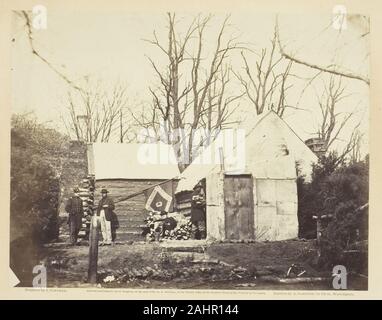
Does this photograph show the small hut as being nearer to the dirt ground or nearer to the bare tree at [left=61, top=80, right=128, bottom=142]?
the dirt ground

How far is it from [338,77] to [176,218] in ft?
4.83

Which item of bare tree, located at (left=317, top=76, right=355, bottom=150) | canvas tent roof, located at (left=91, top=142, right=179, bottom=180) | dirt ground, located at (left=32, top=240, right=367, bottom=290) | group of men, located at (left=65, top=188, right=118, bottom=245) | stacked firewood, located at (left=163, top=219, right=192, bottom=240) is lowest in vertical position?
dirt ground, located at (left=32, top=240, right=367, bottom=290)

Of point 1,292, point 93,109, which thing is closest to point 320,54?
point 93,109

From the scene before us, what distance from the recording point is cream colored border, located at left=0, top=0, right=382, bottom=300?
341 cm

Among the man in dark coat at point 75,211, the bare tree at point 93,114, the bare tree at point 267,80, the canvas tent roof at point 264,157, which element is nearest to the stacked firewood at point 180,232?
the canvas tent roof at point 264,157

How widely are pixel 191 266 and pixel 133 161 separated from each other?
824 millimetres

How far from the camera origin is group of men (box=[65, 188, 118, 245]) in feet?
11.2

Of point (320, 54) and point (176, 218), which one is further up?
point (320, 54)

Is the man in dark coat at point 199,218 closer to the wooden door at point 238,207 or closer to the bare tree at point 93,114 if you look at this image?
the wooden door at point 238,207

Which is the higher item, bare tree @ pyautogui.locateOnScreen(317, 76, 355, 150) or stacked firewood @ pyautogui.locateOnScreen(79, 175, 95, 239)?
bare tree @ pyautogui.locateOnScreen(317, 76, 355, 150)

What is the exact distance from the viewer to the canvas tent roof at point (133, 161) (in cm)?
342

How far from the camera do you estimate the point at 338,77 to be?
3430mm

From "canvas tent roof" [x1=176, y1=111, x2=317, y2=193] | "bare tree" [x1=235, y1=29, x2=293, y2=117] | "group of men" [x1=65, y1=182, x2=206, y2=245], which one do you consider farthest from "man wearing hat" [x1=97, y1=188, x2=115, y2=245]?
"bare tree" [x1=235, y1=29, x2=293, y2=117]
